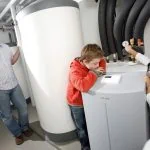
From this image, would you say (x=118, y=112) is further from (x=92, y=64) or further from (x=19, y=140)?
(x=19, y=140)

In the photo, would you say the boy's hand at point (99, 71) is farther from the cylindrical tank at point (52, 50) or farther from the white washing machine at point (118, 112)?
the cylindrical tank at point (52, 50)

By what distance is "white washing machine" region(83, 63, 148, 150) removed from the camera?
1.21m

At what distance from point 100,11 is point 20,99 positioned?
146 cm

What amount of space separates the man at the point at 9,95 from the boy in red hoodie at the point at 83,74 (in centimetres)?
82

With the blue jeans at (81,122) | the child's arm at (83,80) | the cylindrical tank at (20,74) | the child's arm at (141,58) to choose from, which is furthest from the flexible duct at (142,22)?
the cylindrical tank at (20,74)

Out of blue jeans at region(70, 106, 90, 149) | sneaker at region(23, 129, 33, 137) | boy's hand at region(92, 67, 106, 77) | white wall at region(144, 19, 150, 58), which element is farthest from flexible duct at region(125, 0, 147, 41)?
sneaker at region(23, 129, 33, 137)

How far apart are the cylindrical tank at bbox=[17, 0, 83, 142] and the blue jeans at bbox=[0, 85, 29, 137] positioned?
339 millimetres

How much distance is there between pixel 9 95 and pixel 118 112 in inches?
55.3

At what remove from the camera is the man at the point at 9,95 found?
2.01 m

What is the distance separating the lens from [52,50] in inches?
66.1

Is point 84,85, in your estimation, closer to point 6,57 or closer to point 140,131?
point 140,131

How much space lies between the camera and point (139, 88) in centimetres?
120

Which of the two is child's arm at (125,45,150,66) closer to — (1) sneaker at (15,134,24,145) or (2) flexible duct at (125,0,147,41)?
(2) flexible duct at (125,0,147,41)

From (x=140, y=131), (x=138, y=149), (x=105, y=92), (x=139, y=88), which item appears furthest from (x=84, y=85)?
(x=138, y=149)
